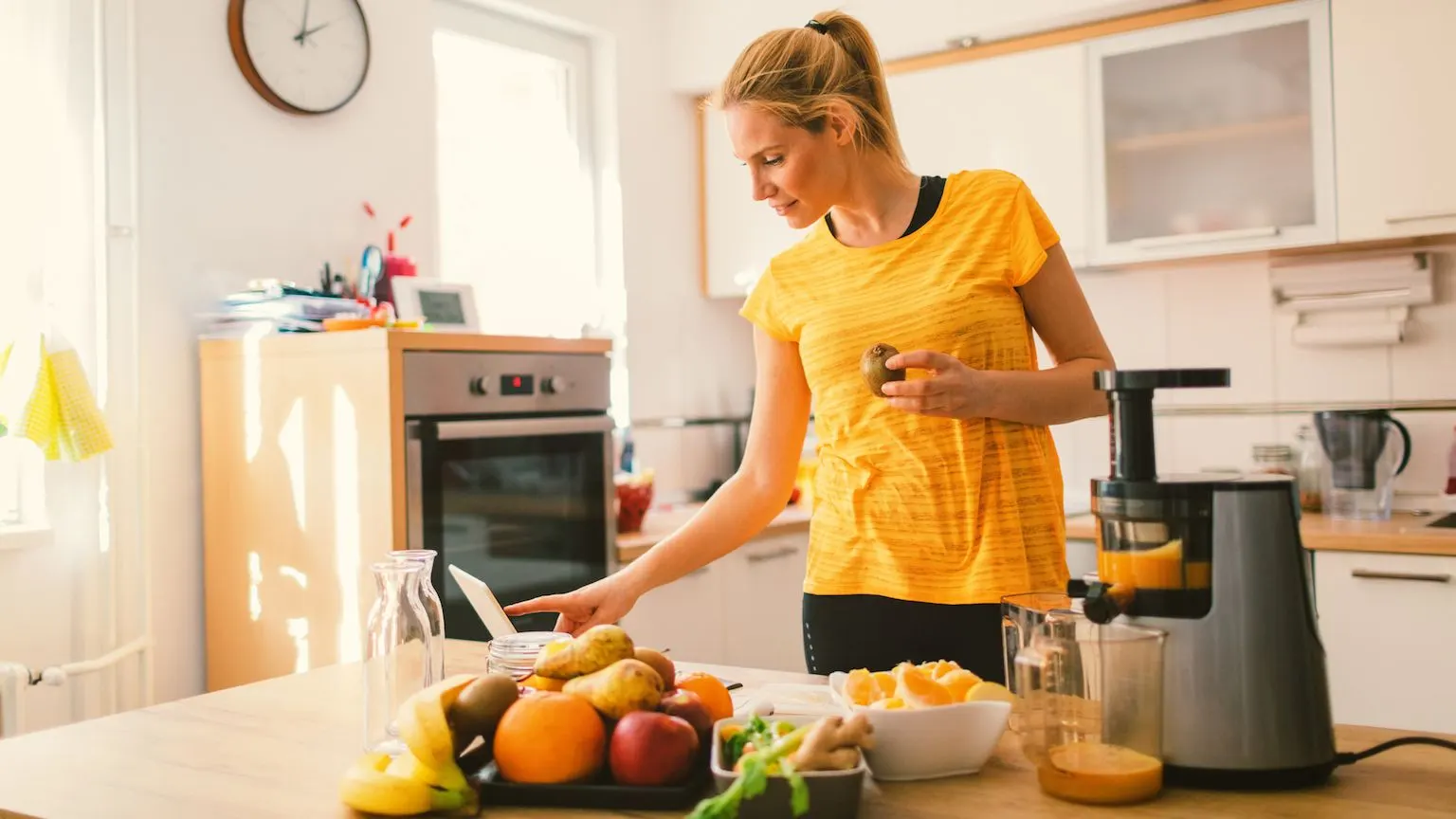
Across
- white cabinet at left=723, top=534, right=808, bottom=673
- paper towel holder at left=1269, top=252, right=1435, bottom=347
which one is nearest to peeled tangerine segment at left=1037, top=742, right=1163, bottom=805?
white cabinet at left=723, top=534, right=808, bottom=673

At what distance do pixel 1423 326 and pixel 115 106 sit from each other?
2958 mm

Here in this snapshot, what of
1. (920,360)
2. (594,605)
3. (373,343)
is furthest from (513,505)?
(920,360)

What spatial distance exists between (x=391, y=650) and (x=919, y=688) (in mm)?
460

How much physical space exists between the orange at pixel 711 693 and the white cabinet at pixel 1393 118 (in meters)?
2.37

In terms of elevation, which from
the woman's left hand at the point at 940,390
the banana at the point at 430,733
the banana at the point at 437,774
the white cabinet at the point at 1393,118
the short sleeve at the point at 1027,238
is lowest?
the banana at the point at 437,774

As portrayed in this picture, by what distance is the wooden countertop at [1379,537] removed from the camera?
255 cm

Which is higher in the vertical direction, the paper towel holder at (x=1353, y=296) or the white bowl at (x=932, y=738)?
the paper towel holder at (x=1353, y=296)

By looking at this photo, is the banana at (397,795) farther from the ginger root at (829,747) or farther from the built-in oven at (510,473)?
the built-in oven at (510,473)

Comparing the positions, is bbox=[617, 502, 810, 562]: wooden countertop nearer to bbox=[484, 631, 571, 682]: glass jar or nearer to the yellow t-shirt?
the yellow t-shirt

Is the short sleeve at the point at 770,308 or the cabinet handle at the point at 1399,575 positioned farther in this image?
the cabinet handle at the point at 1399,575

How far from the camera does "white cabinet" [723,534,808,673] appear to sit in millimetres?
3277

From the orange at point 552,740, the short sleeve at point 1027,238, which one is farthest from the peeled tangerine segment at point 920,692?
the short sleeve at point 1027,238

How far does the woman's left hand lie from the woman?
3 centimetres

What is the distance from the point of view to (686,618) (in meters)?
3.13
